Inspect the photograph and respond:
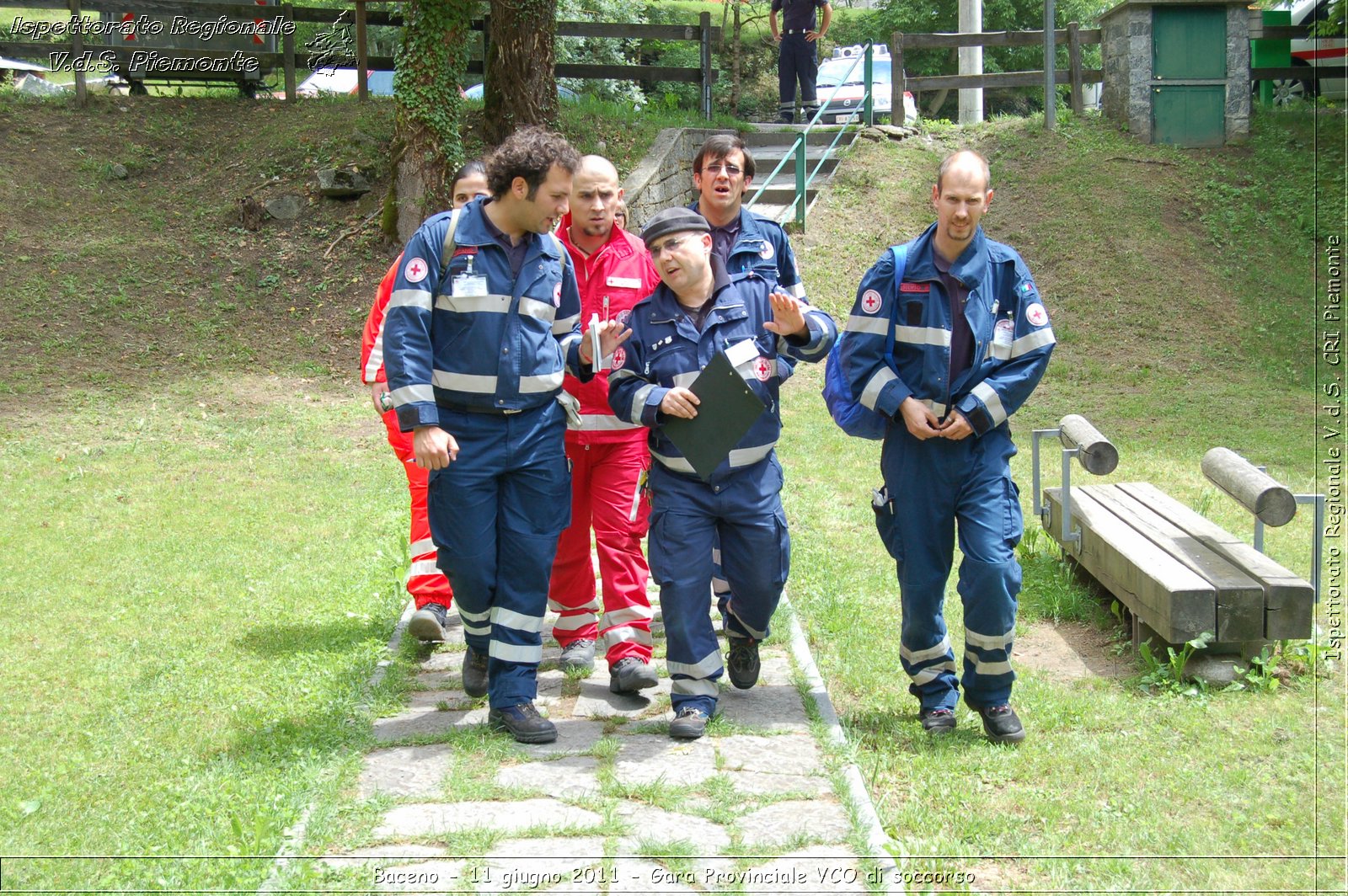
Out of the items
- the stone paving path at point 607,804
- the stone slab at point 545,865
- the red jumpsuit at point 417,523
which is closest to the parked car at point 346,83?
the red jumpsuit at point 417,523

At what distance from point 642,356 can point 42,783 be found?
257cm

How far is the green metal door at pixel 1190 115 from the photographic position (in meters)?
15.1

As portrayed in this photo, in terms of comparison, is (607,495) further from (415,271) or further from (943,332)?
(943,332)

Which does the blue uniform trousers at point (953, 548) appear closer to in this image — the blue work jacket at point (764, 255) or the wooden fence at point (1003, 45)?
the blue work jacket at point (764, 255)

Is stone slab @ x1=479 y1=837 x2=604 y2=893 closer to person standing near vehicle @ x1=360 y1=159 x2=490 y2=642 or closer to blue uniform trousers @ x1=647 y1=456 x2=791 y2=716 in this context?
blue uniform trousers @ x1=647 y1=456 x2=791 y2=716

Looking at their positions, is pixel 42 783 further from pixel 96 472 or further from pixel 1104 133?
pixel 1104 133

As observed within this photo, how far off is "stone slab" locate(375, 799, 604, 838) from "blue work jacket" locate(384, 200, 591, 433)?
1402mm

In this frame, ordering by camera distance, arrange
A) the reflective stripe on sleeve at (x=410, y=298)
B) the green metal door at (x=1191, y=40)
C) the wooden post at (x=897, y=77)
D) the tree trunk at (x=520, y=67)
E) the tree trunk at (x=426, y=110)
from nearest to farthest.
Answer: the reflective stripe on sleeve at (x=410, y=298)
the tree trunk at (x=426, y=110)
the tree trunk at (x=520, y=67)
the green metal door at (x=1191, y=40)
the wooden post at (x=897, y=77)

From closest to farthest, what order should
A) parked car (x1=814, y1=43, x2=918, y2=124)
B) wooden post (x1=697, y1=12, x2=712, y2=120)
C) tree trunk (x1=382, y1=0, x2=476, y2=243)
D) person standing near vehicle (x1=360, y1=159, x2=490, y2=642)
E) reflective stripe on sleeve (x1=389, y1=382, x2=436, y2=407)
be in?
reflective stripe on sleeve (x1=389, y1=382, x2=436, y2=407) < person standing near vehicle (x1=360, y1=159, x2=490, y2=642) < tree trunk (x1=382, y1=0, x2=476, y2=243) < wooden post (x1=697, y1=12, x2=712, y2=120) < parked car (x1=814, y1=43, x2=918, y2=124)

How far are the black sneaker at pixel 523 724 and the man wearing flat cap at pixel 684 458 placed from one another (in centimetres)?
46

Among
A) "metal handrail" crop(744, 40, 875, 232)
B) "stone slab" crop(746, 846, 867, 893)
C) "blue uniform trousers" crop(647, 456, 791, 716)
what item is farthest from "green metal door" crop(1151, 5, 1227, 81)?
"stone slab" crop(746, 846, 867, 893)

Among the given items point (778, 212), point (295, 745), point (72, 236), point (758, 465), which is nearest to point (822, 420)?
point (778, 212)

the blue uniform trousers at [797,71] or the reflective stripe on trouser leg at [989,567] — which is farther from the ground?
the blue uniform trousers at [797,71]

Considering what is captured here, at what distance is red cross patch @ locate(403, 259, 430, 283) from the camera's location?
14.9ft
